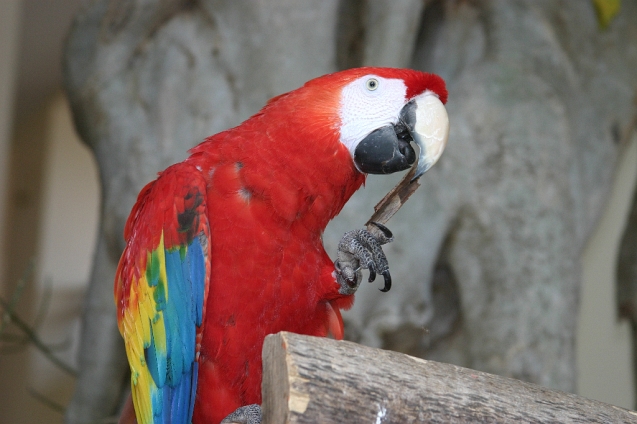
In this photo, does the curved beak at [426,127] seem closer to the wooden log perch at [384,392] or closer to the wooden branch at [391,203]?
the wooden branch at [391,203]

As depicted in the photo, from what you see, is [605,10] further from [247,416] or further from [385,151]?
[247,416]

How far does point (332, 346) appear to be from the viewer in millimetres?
806

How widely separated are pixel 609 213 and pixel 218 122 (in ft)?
5.72

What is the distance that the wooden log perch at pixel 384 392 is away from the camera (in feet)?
2.48

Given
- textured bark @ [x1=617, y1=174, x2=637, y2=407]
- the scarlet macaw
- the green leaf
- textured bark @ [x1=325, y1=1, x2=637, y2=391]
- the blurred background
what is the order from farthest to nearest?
the blurred background → textured bark @ [x1=617, y1=174, x2=637, y2=407] → the green leaf → textured bark @ [x1=325, y1=1, x2=637, y2=391] → the scarlet macaw

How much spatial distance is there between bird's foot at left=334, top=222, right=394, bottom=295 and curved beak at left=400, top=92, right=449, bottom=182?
4.9 inches

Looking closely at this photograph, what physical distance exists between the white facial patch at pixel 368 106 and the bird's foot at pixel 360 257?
15 cm

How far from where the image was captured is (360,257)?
3.87ft

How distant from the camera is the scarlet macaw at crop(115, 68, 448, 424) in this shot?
3.78 feet

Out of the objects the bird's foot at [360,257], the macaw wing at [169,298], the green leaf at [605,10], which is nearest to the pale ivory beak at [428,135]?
the bird's foot at [360,257]

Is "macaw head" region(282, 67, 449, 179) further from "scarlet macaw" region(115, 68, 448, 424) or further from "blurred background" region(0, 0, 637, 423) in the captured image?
"blurred background" region(0, 0, 637, 423)

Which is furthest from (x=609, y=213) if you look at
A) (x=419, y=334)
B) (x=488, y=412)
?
(x=488, y=412)

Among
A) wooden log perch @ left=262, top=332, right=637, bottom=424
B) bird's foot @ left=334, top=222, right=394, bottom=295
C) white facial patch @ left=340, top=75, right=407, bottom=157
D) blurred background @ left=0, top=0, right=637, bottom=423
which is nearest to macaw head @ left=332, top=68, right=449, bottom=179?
white facial patch @ left=340, top=75, right=407, bottom=157

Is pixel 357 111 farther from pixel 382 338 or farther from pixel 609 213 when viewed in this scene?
pixel 609 213
